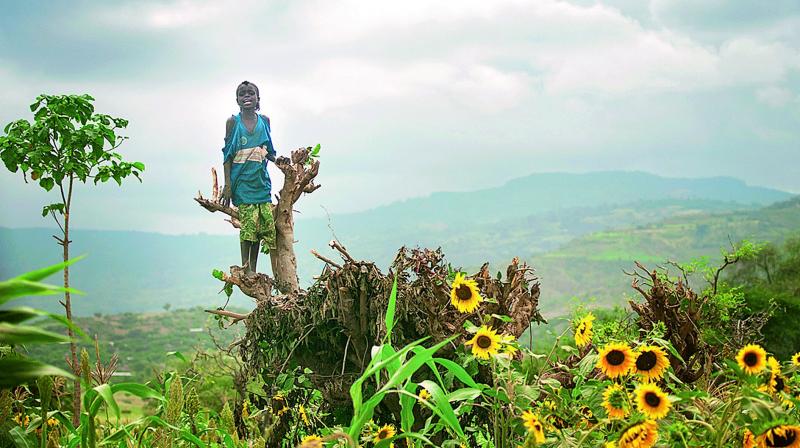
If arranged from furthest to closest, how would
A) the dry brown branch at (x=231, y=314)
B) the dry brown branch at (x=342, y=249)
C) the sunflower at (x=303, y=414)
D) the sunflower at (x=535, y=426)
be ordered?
1. the dry brown branch at (x=231, y=314)
2. the sunflower at (x=303, y=414)
3. the dry brown branch at (x=342, y=249)
4. the sunflower at (x=535, y=426)

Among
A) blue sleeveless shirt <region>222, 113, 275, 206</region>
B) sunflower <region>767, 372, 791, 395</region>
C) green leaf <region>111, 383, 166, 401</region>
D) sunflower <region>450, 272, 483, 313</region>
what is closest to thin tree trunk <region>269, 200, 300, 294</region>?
blue sleeveless shirt <region>222, 113, 275, 206</region>

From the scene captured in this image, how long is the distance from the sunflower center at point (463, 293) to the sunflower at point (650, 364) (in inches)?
39.4

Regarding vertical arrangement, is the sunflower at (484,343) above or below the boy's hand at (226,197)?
below

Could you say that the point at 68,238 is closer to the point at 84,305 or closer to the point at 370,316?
the point at 370,316

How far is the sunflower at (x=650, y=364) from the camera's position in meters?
2.40

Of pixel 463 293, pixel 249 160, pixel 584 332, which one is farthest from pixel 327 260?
pixel 249 160

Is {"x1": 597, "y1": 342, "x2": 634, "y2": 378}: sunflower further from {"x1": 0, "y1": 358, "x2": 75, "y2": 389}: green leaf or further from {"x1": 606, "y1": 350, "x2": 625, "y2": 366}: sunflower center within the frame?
{"x1": 0, "y1": 358, "x2": 75, "y2": 389}: green leaf

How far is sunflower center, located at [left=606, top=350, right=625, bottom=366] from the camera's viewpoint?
7.88 ft

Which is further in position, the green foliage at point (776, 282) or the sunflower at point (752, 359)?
the green foliage at point (776, 282)

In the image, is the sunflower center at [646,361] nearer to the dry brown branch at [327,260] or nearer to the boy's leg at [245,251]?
the dry brown branch at [327,260]

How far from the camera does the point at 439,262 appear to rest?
3854mm

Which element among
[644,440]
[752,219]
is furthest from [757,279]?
[752,219]

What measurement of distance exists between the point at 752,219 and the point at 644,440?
113 meters

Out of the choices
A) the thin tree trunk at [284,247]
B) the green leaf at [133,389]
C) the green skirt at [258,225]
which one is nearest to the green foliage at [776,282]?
the thin tree trunk at [284,247]
